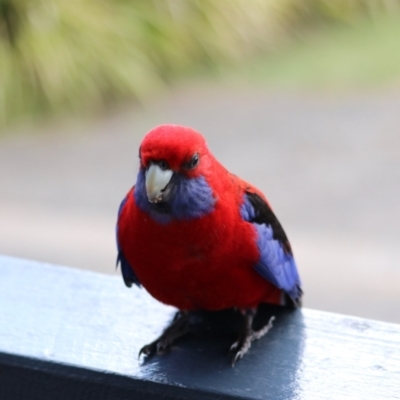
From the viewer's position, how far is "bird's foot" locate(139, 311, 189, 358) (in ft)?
3.43

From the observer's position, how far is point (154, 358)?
1.03 m

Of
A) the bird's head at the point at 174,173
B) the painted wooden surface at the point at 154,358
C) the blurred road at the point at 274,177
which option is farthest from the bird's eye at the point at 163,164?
the blurred road at the point at 274,177

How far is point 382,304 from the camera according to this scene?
2.38 metres

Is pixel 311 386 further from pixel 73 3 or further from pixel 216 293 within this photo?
pixel 73 3

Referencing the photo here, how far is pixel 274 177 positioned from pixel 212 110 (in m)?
0.75

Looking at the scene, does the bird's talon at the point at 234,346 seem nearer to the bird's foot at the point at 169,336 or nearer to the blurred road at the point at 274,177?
the bird's foot at the point at 169,336

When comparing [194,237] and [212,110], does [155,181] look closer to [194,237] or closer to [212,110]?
[194,237]

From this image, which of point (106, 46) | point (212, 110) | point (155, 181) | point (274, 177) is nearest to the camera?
point (155, 181)

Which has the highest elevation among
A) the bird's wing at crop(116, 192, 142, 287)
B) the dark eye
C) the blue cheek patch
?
the dark eye

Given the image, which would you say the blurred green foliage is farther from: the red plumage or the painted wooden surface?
the red plumage

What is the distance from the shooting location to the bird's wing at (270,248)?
1075mm

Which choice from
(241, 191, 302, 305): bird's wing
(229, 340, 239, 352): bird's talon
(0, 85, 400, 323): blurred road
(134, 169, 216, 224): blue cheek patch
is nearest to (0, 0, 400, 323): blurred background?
(0, 85, 400, 323): blurred road

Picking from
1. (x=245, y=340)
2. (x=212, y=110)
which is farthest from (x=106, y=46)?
(x=245, y=340)

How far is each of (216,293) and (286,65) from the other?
3183 mm
